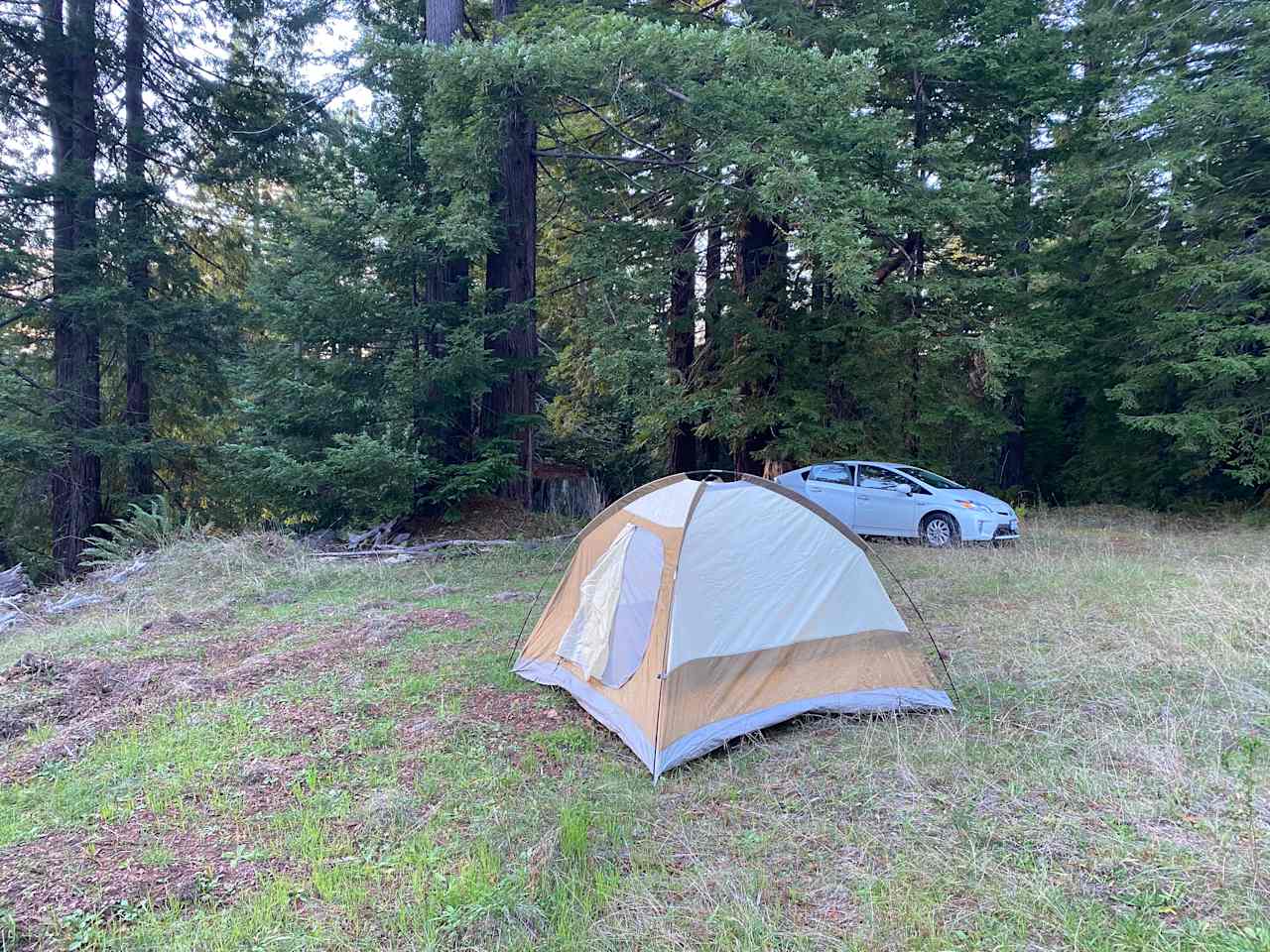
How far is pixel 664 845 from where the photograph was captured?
9.98 feet

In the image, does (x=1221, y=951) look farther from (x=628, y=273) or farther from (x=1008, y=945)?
(x=628, y=273)

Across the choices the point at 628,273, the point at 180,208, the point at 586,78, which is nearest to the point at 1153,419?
the point at 628,273

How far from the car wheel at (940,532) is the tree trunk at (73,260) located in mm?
13850

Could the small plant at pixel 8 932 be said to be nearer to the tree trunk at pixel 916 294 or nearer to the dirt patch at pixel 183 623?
the dirt patch at pixel 183 623

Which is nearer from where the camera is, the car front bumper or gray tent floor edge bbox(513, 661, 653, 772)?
gray tent floor edge bbox(513, 661, 653, 772)

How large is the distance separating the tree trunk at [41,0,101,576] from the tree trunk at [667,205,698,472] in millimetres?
10076

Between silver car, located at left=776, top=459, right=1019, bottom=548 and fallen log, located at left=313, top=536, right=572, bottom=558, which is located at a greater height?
silver car, located at left=776, top=459, right=1019, bottom=548

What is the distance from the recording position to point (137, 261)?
12523 millimetres

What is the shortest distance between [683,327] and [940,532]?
5.94 m

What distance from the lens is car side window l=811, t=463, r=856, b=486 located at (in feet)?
36.7

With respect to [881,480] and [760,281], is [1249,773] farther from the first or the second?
[760,281]

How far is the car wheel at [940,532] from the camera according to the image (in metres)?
10.2

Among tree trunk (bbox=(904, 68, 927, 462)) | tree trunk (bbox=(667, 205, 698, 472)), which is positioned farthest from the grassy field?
tree trunk (bbox=(667, 205, 698, 472))

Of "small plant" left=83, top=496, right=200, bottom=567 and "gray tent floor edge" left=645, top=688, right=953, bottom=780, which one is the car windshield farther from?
"small plant" left=83, top=496, right=200, bottom=567
